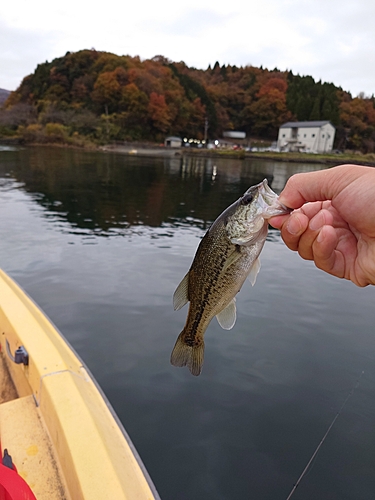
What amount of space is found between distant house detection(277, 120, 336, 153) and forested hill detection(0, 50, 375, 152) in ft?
39.3

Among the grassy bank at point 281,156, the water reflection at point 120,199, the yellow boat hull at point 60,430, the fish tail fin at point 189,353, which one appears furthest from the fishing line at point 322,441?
the grassy bank at point 281,156

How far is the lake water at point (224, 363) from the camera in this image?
4430 millimetres

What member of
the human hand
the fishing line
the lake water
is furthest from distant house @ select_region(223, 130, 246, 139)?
the human hand

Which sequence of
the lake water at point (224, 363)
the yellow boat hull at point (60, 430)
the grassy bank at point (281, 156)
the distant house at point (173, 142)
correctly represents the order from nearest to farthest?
1. the yellow boat hull at point (60, 430)
2. the lake water at point (224, 363)
3. the grassy bank at point (281, 156)
4. the distant house at point (173, 142)

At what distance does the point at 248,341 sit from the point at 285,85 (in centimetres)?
13146

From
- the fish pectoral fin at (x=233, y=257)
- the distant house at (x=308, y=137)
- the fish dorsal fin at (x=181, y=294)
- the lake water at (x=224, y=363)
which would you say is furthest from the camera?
the distant house at (x=308, y=137)

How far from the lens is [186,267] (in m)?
10.6

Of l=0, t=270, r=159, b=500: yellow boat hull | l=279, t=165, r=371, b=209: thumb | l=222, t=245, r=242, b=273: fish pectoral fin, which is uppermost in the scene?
l=279, t=165, r=371, b=209: thumb

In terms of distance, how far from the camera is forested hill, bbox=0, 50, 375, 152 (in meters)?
87.5

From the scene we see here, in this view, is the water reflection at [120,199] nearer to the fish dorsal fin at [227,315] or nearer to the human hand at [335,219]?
the fish dorsal fin at [227,315]

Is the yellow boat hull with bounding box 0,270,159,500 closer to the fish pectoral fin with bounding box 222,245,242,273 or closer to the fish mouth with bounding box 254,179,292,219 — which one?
the fish pectoral fin with bounding box 222,245,242,273

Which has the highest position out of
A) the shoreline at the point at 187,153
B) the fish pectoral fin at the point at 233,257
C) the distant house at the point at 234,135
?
the distant house at the point at 234,135

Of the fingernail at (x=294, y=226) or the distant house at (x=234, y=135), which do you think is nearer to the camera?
the fingernail at (x=294, y=226)

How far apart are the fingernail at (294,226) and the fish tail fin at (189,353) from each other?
3.36 feet
